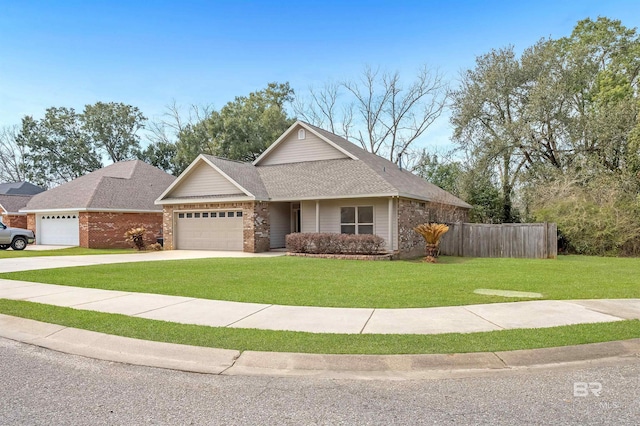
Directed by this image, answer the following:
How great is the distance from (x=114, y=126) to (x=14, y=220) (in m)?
18.9

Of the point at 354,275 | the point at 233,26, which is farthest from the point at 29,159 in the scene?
the point at 354,275

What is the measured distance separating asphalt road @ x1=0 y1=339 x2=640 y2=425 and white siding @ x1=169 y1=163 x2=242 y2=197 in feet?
51.2

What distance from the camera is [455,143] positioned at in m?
28.1

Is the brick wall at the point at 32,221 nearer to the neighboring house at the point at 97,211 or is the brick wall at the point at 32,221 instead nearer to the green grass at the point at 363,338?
the neighboring house at the point at 97,211

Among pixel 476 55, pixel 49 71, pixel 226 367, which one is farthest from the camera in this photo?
pixel 476 55

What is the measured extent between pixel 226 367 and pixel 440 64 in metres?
36.6

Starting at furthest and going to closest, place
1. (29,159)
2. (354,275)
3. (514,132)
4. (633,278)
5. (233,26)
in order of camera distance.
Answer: (29,159) < (514,132) < (233,26) < (354,275) < (633,278)

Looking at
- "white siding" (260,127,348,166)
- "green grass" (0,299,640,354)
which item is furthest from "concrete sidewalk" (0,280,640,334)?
"white siding" (260,127,348,166)

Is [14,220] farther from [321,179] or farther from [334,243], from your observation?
[334,243]

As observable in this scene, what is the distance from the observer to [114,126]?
46875 mm

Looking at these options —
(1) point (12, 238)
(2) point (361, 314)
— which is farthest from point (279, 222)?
(1) point (12, 238)

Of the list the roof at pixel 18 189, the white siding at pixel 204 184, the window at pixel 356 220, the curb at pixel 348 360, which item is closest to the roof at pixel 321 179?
the white siding at pixel 204 184

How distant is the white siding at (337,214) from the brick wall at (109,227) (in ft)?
39.7

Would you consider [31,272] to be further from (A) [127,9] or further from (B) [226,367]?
(B) [226,367]
